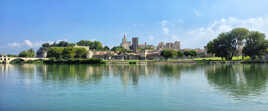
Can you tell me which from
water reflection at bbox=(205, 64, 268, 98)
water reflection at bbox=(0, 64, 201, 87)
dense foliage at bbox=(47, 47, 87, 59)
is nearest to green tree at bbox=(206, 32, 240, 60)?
water reflection at bbox=(0, 64, 201, 87)

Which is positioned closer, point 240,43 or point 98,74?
point 98,74

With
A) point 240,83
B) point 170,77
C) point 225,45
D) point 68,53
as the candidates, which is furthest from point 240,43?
point 68,53

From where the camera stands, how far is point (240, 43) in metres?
92.6

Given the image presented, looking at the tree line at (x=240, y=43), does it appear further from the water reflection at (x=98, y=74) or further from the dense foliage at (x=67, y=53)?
the dense foliage at (x=67, y=53)

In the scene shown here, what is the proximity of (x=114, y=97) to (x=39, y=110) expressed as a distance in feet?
18.4

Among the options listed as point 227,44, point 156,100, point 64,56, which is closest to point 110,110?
point 156,100

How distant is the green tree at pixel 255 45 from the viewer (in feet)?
281

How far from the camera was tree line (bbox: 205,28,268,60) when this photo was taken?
283 feet

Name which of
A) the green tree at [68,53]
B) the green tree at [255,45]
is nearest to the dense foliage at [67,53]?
the green tree at [68,53]

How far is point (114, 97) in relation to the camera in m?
19.0

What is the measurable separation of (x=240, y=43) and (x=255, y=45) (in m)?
6.50

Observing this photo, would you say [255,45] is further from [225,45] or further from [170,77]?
[170,77]

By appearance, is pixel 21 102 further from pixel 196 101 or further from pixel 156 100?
pixel 196 101

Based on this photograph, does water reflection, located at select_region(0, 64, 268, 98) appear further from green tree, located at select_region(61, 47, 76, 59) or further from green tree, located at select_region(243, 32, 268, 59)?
green tree, located at select_region(61, 47, 76, 59)
